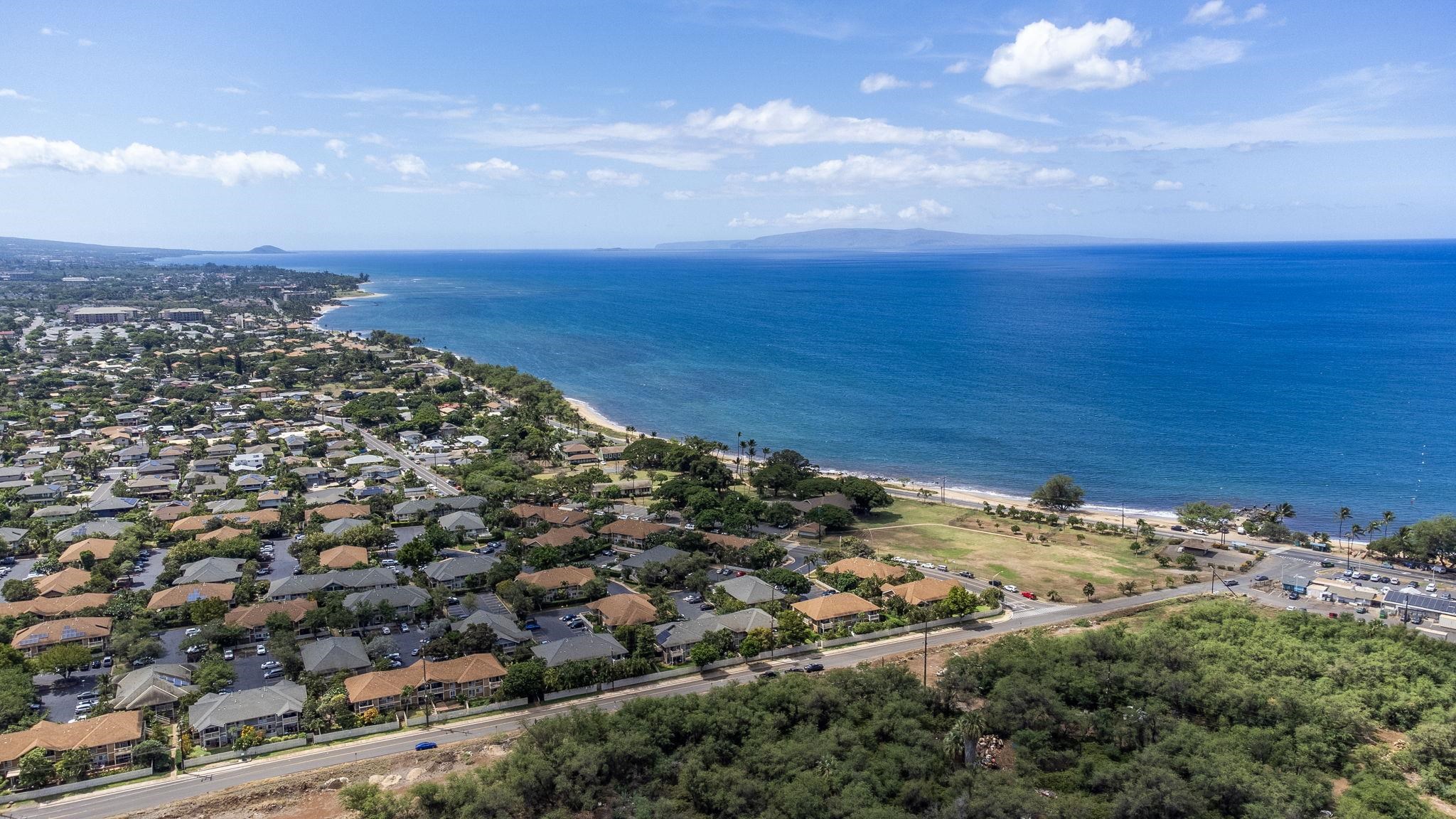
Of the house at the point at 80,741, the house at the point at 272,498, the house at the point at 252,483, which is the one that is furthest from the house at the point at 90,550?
the house at the point at 80,741

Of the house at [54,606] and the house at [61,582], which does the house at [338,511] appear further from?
the house at [54,606]

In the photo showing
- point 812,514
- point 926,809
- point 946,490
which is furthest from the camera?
point 946,490

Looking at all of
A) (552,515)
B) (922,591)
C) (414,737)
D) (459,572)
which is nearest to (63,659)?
(414,737)

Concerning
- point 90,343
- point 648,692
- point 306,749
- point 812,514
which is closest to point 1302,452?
point 812,514

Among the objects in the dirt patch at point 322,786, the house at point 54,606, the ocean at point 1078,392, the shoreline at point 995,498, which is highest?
the ocean at point 1078,392

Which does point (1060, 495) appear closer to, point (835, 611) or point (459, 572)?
point (835, 611)

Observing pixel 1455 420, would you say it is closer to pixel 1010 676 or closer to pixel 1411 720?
pixel 1411 720
